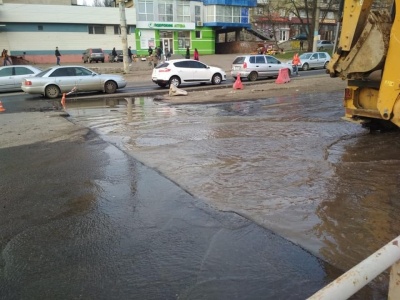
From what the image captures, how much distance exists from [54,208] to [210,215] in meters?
2.12

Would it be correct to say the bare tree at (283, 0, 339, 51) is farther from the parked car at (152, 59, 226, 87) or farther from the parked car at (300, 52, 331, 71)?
the parked car at (152, 59, 226, 87)

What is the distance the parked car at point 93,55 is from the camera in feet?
144

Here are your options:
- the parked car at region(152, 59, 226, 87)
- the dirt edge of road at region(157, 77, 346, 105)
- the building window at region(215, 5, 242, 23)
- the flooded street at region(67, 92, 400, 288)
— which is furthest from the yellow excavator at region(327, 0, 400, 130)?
the building window at region(215, 5, 242, 23)

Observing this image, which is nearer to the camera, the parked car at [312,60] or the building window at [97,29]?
the parked car at [312,60]

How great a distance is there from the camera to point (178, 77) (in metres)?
20.9

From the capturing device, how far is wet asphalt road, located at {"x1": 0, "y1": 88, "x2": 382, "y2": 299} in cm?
322

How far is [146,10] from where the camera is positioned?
5003cm

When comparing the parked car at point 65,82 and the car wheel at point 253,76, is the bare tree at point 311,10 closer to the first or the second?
the car wheel at point 253,76

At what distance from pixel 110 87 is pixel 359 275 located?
1876 cm

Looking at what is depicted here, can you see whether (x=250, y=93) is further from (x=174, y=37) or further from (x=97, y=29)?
(x=174, y=37)

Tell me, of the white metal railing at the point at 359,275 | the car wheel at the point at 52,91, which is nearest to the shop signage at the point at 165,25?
the car wheel at the point at 52,91

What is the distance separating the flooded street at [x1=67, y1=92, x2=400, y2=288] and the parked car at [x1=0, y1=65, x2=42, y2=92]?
10436mm

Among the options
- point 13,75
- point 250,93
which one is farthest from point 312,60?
point 13,75

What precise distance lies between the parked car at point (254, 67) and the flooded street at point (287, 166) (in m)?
11.1
